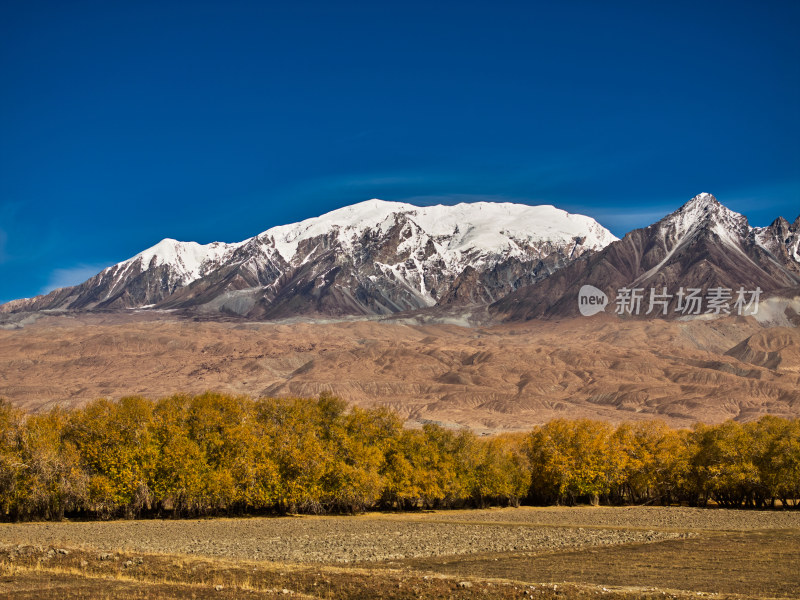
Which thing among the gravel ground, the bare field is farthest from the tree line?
the bare field

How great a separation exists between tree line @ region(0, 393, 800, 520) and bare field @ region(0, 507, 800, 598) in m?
3.56

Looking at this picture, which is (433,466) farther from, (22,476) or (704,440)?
(22,476)

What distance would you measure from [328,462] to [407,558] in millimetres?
27544

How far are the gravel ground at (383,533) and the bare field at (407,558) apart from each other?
0.11 m

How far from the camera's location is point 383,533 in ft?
164

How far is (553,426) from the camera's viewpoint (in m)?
79.9

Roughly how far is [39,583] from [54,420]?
37.3m

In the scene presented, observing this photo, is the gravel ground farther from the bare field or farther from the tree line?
the tree line

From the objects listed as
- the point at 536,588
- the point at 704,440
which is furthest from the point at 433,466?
the point at 536,588

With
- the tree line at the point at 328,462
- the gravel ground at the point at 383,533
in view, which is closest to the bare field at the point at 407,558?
the gravel ground at the point at 383,533

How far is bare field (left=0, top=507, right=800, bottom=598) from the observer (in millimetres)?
27297

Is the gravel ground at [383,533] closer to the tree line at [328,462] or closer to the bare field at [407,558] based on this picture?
the bare field at [407,558]

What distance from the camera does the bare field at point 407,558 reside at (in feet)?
89.6

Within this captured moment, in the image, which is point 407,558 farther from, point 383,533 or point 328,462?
point 328,462
